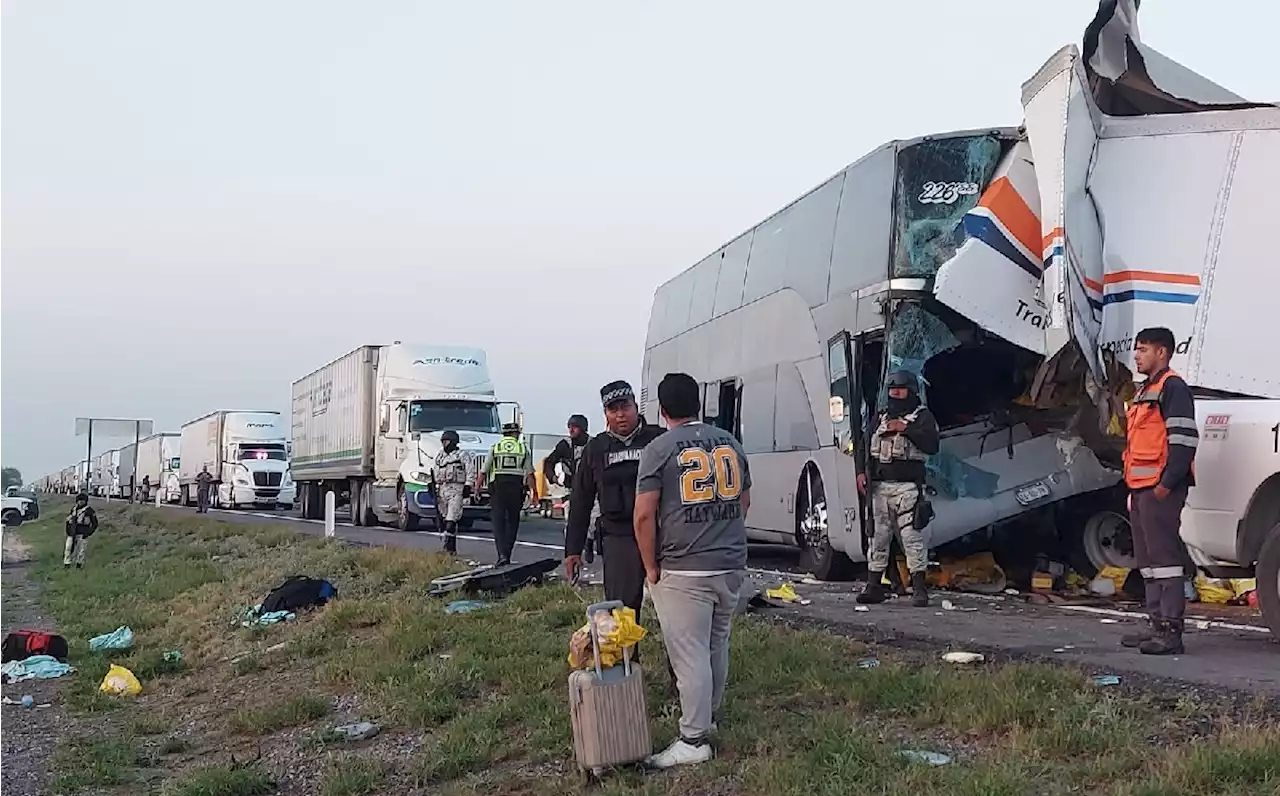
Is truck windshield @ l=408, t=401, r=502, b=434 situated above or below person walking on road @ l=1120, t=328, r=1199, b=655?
above

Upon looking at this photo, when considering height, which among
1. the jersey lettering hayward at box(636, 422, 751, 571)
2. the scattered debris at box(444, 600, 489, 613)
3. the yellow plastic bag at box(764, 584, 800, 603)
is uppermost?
the jersey lettering hayward at box(636, 422, 751, 571)

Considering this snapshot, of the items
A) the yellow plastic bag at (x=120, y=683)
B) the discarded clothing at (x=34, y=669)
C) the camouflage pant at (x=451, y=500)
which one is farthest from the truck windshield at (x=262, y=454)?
the yellow plastic bag at (x=120, y=683)

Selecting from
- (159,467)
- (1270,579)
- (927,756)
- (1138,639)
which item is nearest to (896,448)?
(1138,639)

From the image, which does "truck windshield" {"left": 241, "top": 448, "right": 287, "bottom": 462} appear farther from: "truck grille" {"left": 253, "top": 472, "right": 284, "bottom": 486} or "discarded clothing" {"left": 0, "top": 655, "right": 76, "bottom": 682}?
"discarded clothing" {"left": 0, "top": 655, "right": 76, "bottom": 682}

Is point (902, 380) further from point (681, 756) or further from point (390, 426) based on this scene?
point (390, 426)

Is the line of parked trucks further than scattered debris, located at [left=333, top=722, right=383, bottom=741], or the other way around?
the line of parked trucks

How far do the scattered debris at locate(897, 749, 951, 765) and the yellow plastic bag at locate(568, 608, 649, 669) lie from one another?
126 centimetres

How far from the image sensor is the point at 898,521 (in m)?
10.6

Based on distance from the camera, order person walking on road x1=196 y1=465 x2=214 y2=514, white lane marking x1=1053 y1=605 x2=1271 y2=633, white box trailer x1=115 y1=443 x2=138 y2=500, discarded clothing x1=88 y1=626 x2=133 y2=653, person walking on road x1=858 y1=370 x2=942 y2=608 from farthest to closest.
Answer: white box trailer x1=115 y1=443 x2=138 y2=500, person walking on road x1=196 y1=465 x2=214 y2=514, discarded clothing x1=88 y1=626 x2=133 y2=653, person walking on road x1=858 y1=370 x2=942 y2=608, white lane marking x1=1053 y1=605 x2=1271 y2=633

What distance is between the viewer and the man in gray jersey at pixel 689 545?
595 centimetres

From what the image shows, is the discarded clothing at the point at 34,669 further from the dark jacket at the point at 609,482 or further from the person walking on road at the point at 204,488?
the person walking on road at the point at 204,488

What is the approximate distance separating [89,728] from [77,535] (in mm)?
21495

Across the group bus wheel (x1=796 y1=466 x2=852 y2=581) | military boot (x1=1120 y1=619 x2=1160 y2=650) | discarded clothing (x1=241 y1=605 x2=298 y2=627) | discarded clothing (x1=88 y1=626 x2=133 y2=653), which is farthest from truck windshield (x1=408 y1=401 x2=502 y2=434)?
military boot (x1=1120 y1=619 x2=1160 y2=650)

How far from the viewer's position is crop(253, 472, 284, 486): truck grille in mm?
48812
